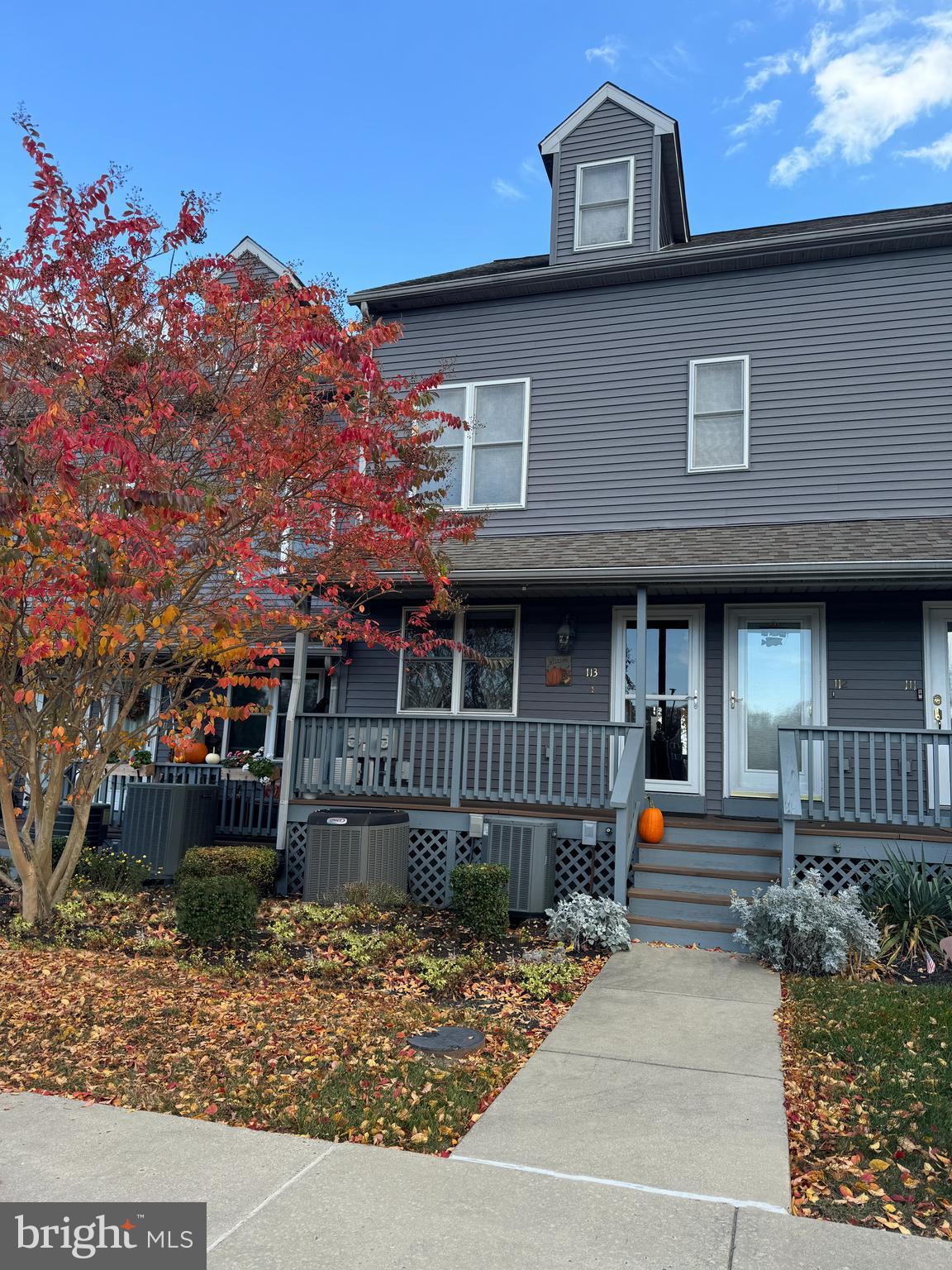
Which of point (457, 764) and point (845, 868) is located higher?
point (457, 764)

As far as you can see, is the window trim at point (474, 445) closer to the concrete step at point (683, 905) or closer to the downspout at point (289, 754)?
the downspout at point (289, 754)

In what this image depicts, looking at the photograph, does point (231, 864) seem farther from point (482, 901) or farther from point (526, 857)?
point (526, 857)

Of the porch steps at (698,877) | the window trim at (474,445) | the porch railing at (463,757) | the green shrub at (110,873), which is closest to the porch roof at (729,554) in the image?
the window trim at (474,445)

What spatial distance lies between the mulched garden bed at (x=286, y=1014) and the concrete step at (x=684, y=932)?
0.77 meters

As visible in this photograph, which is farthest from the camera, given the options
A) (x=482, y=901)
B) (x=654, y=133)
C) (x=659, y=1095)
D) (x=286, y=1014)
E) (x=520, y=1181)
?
(x=654, y=133)

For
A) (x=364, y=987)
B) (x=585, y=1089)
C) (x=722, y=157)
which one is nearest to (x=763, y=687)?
(x=364, y=987)

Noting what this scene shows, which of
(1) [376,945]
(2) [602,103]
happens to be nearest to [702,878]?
(1) [376,945]

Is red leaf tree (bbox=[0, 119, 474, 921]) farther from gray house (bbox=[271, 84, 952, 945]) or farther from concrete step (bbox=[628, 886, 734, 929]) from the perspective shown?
concrete step (bbox=[628, 886, 734, 929])

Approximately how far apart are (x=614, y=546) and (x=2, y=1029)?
7393 millimetres

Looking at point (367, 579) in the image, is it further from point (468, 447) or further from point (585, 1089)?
point (585, 1089)

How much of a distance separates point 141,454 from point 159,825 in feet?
16.6

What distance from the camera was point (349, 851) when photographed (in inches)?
343

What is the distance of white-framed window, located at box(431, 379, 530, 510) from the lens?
11.4 meters

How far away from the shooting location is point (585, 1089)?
4500 millimetres
